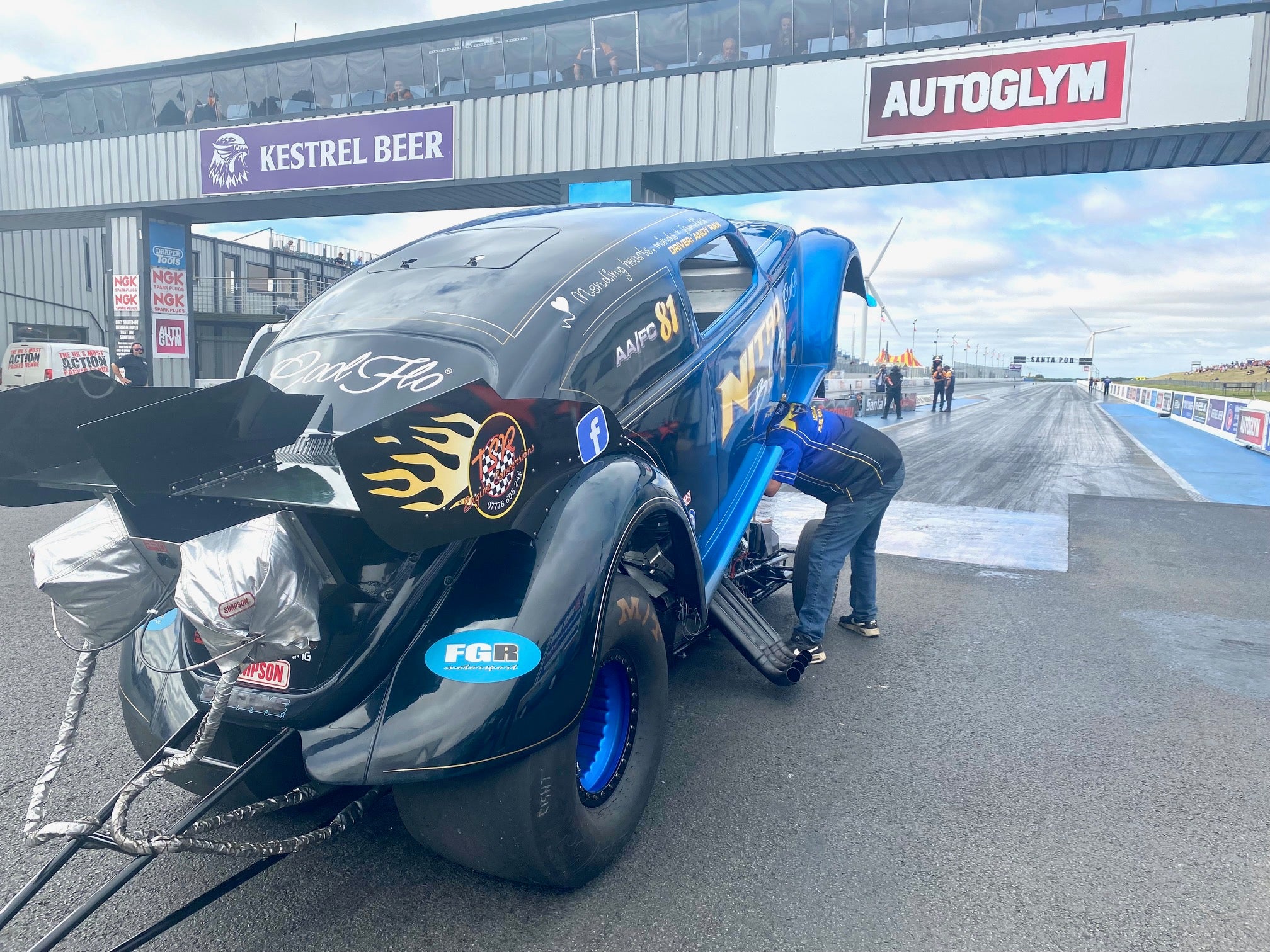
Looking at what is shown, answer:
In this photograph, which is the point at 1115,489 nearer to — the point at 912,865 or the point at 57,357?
the point at 912,865

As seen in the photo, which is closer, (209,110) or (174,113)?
(209,110)

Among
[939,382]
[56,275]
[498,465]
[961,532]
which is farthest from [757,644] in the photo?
[56,275]

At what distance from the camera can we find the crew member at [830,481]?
4570 mm

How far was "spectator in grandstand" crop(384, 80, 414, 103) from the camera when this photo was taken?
19031mm

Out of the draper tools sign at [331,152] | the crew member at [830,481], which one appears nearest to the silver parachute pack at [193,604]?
the crew member at [830,481]

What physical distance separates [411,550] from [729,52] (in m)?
17.1

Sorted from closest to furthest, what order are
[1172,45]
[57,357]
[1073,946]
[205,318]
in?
[1073,946] < [1172,45] < [57,357] < [205,318]

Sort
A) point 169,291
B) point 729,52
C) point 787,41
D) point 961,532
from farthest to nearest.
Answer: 1. point 169,291
2. point 729,52
3. point 787,41
4. point 961,532

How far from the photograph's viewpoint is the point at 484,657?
7.23ft

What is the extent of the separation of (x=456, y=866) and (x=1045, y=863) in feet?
6.34

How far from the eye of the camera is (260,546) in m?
1.98

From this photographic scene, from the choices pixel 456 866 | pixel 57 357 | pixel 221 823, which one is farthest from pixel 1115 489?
pixel 57 357

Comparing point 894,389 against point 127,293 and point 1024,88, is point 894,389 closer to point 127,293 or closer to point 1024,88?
point 1024,88

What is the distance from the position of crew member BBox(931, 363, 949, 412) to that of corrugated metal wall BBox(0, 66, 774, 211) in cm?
1587
